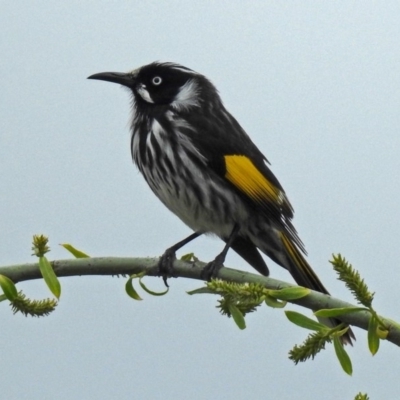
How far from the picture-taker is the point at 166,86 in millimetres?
5121

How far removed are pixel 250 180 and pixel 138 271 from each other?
208cm

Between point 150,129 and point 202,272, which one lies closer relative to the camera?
point 202,272

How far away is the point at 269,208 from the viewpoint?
4500mm

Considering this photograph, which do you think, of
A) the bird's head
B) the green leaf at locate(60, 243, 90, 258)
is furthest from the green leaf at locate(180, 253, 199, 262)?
the bird's head

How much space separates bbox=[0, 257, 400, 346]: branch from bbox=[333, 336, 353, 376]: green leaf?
0.09 meters

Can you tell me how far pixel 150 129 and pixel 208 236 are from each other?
68 cm

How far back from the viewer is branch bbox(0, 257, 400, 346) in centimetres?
203

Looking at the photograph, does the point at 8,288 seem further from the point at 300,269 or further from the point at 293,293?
the point at 300,269

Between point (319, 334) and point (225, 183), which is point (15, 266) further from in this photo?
point (225, 183)

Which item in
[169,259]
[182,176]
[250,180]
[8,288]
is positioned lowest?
[8,288]

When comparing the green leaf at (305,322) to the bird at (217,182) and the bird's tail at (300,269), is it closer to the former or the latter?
the bird's tail at (300,269)

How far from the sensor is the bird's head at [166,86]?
16.5ft

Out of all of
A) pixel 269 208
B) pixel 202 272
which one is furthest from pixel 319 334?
pixel 269 208

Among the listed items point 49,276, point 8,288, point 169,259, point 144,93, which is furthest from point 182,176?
point 8,288
